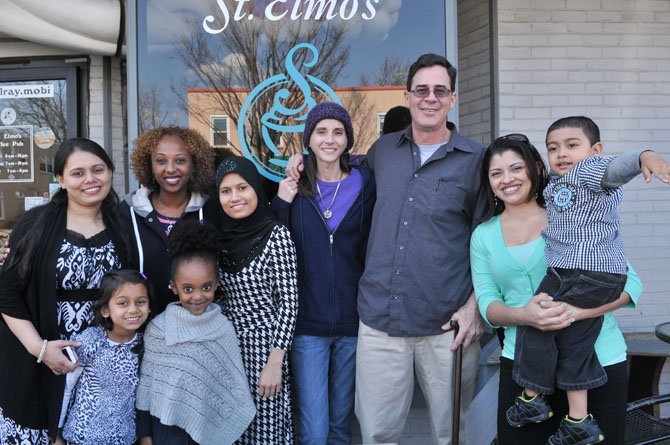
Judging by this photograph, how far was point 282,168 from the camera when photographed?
385 cm

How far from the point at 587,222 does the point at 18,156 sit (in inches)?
165

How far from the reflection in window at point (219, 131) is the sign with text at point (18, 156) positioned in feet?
5.74

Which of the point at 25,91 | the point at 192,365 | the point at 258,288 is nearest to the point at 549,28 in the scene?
the point at 258,288

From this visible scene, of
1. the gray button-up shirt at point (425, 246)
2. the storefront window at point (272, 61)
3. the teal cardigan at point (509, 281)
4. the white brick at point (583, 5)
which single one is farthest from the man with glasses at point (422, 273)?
the white brick at point (583, 5)

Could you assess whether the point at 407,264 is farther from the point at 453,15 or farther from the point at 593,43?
the point at 593,43

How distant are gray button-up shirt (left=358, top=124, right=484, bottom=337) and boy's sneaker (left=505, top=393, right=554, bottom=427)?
1.89 feet

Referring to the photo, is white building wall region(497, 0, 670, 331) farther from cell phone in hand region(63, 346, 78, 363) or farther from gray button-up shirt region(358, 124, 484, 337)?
cell phone in hand region(63, 346, 78, 363)

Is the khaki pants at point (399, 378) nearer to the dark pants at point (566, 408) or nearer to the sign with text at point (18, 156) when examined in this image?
the dark pants at point (566, 408)

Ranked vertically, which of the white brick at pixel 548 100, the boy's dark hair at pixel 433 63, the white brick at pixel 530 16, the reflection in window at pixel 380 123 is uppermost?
the white brick at pixel 530 16

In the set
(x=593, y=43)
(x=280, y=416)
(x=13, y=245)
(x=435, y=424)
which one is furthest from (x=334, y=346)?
(x=593, y=43)

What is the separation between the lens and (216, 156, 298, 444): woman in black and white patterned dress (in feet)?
9.12

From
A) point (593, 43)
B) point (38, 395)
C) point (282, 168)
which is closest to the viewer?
point (38, 395)

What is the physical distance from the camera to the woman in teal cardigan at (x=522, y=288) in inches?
89.7

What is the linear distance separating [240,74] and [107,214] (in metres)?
1.46
